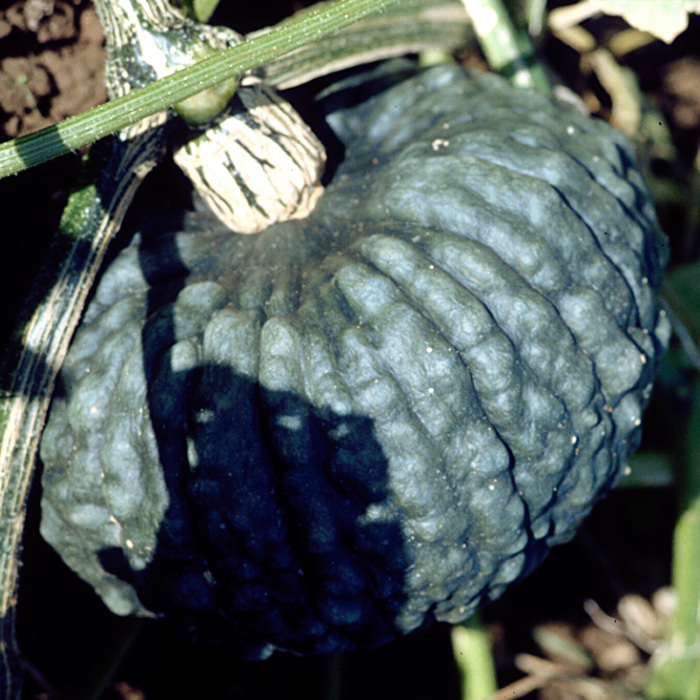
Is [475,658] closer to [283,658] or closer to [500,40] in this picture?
[283,658]

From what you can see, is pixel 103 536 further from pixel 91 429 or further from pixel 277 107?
pixel 277 107

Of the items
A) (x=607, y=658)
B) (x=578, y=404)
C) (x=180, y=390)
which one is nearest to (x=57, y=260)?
(x=180, y=390)

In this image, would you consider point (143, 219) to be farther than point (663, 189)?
No

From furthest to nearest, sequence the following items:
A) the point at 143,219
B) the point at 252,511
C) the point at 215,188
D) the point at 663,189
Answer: the point at 663,189, the point at 143,219, the point at 215,188, the point at 252,511

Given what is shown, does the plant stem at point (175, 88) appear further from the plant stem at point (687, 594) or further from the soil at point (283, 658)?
the plant stem at point (687, 594)

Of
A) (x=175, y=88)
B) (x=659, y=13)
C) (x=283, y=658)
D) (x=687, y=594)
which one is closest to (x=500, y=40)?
(x=659, y=13)

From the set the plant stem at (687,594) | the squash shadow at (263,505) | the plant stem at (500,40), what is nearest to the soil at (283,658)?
the plant stem at (687,594)

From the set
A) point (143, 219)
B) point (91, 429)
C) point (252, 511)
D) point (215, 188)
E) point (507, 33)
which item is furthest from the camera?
point (507, 33)
